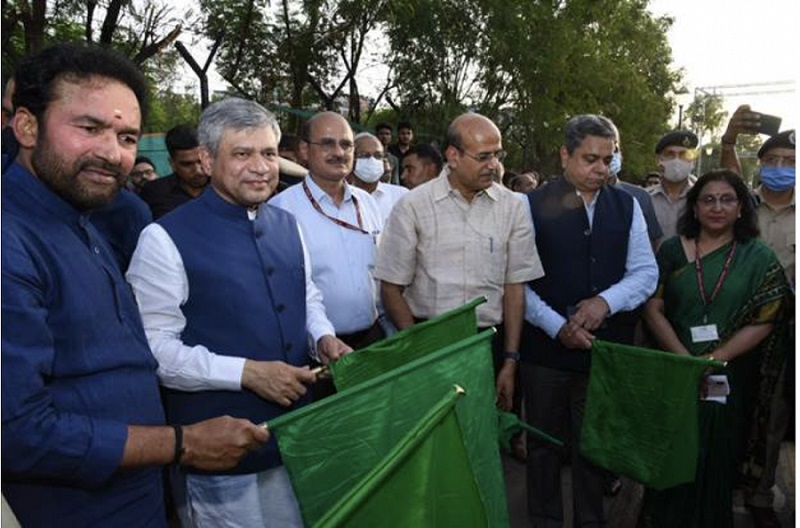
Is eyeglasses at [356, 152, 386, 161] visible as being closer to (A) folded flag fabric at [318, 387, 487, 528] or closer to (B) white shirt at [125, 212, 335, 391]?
(B) white shirt at [125, 212, 335, 391]

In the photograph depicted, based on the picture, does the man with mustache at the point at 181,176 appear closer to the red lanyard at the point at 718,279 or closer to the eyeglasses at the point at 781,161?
the red lanyard at the point at 718,279

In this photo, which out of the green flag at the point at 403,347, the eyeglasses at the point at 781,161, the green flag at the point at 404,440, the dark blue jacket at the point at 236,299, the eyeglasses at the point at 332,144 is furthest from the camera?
the eyeglasses at the point at 781,161

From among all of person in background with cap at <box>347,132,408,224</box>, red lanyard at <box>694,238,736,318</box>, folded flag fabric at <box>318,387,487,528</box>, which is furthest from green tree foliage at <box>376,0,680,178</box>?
folded flag fabric at <box>318,387,487,528</box>

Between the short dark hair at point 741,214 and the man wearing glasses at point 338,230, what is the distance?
1546 millimetres

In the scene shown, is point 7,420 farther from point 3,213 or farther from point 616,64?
point 616,64

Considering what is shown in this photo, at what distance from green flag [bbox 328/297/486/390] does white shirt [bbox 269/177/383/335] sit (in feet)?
2.68

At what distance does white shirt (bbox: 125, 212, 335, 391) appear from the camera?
7.05ft

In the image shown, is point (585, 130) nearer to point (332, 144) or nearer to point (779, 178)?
point (332, 144)

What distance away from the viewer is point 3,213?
5.08 ft

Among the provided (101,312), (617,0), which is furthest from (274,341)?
(617,0)

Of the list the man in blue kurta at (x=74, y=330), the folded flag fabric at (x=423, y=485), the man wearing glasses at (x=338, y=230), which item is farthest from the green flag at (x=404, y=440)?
the man wearing glasses at (x=338, y=230)

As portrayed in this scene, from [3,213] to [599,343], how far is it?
2334mm

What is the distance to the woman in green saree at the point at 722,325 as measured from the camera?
3.28m

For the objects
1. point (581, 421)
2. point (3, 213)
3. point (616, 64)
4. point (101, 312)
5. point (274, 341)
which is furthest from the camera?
point (616, 64)
